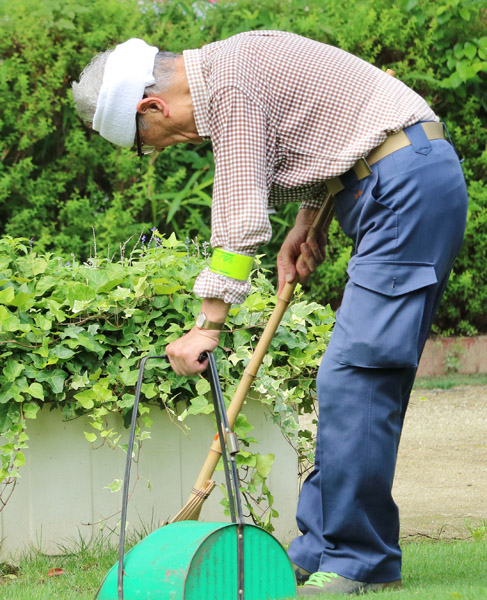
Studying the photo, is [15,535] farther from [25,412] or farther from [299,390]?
[299,390]

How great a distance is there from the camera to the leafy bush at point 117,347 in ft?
10.4

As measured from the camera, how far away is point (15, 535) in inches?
129

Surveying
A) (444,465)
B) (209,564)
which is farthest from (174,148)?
(209,564)

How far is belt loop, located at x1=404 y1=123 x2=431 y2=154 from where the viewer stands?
2662 mm

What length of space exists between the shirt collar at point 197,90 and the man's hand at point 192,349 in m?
0.59

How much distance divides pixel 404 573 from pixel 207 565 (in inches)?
41.2

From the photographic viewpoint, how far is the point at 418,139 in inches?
105

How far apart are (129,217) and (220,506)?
300 centimetres

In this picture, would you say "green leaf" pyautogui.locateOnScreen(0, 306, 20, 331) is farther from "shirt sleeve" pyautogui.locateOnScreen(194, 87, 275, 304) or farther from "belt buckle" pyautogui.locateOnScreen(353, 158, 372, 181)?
"belt buckle" pyautogui.locateOnScreen(353, 158, 372, 181)

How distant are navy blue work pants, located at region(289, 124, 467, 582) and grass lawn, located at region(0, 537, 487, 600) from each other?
0.66 feet

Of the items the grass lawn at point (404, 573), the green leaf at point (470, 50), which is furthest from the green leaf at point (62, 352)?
the green leaf at point (470, 50)

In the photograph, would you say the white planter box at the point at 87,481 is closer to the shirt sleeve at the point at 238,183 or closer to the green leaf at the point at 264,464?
the green leaf at the point at 264,464

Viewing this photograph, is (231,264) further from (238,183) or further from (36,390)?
(36,390)

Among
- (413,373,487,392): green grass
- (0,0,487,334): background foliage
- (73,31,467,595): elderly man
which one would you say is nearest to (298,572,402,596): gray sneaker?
(73,31,467,595): elderly man
